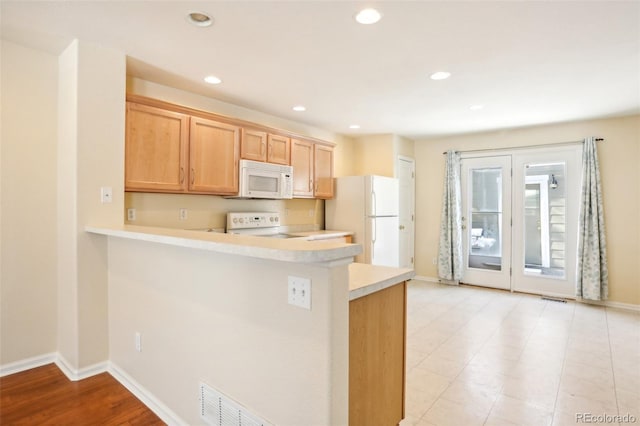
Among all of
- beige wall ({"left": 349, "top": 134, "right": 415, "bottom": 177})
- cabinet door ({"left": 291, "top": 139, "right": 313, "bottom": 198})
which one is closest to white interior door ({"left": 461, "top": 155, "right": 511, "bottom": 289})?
beige wall ({"left": 349, "top": 134, "right": 415, "bottom": 177})

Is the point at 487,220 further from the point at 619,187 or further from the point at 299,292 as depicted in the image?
the point at 299,292

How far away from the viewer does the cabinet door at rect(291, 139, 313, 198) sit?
177 inches

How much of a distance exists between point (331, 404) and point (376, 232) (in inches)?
151

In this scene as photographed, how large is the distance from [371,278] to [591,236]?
448 centimetres

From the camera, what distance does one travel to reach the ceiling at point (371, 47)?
82.2 inches

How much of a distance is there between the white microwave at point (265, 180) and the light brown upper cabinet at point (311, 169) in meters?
0.26

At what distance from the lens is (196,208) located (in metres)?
3.67

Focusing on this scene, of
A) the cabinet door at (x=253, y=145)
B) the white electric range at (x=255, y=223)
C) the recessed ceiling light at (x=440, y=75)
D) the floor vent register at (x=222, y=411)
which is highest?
the recessed ceiling light at (x=440, y=75)

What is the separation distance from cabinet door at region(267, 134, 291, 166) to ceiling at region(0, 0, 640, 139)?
0.47m

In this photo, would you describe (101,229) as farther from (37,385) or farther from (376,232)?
(376,232)

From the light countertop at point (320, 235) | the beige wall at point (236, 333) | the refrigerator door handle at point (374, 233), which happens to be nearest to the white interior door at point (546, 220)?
the refrigerator door handle at point (374, 233)

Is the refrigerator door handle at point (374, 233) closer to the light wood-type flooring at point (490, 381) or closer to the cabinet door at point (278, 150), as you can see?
the light wood-type flooring at point (490, 381)

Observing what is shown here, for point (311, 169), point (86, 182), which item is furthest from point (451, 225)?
point (86, 182)

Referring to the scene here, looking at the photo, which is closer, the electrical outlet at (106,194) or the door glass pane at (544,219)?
the electrical outlet at (106,194)
